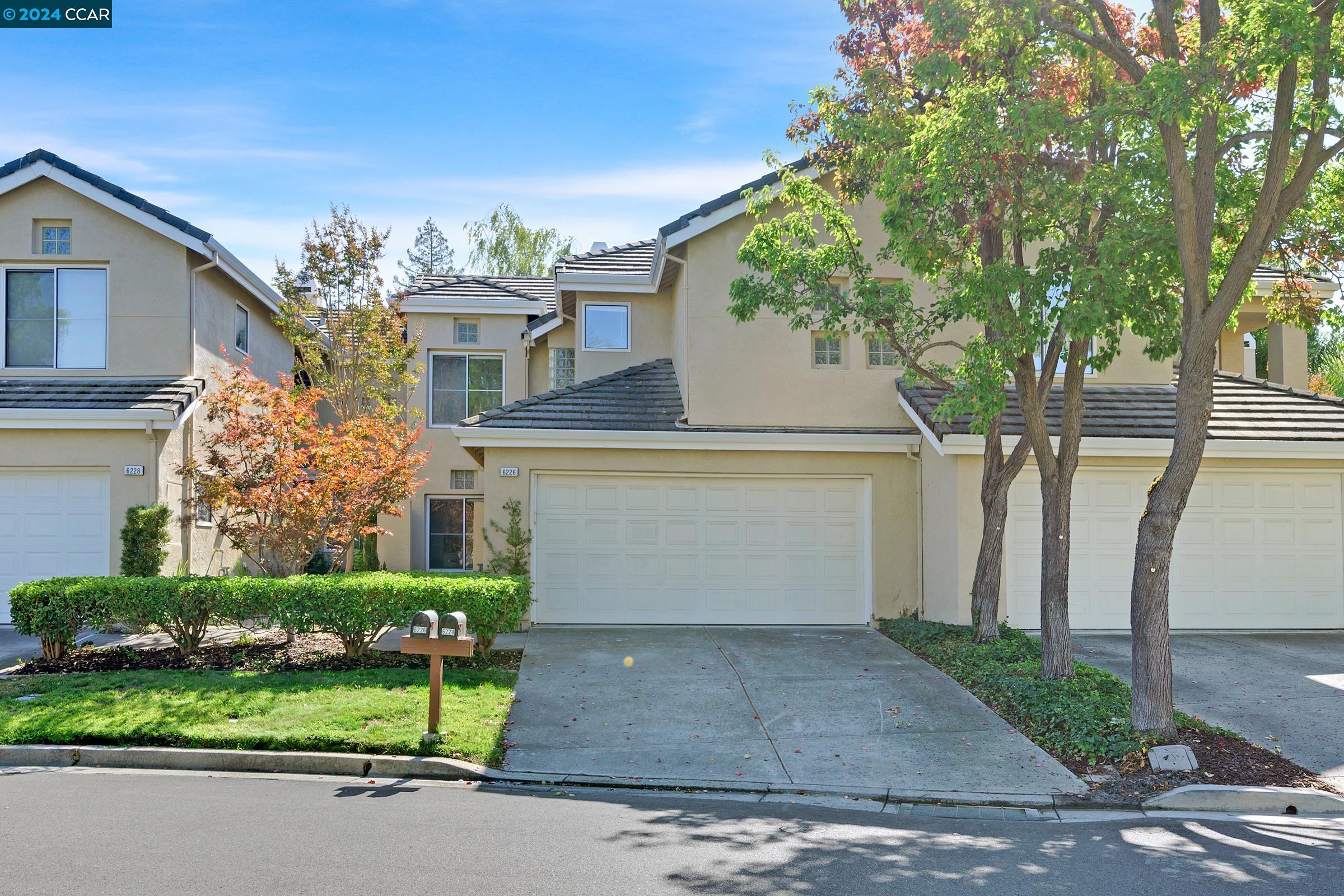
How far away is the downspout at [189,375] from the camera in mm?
15281

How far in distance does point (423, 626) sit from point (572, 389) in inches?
307

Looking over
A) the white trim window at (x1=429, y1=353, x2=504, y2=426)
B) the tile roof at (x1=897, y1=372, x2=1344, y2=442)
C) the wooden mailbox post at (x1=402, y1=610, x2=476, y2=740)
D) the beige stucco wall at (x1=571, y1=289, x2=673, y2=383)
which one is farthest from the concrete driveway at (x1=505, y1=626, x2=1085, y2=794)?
the white trim window at (x1=429, y1=353, x2=504, y2=426)

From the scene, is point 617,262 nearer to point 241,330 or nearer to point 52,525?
point 241,330

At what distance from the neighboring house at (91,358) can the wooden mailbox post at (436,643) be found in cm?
807

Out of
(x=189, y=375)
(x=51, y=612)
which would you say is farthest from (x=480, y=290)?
(x=51, y=612)

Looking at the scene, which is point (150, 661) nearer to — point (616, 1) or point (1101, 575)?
point (616, 1)

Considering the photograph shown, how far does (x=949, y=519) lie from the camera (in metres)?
13.8

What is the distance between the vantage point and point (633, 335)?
1852 centimetres

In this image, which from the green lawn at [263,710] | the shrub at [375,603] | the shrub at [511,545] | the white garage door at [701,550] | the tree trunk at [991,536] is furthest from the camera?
the white garage door at [701,550]

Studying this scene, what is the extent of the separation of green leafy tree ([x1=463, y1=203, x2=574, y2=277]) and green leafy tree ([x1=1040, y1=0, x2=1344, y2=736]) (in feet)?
96.1

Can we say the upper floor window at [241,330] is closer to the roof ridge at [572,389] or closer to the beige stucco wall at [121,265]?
the beige stucco wall at [121,265]

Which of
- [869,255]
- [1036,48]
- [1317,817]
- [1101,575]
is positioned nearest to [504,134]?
[869,255]

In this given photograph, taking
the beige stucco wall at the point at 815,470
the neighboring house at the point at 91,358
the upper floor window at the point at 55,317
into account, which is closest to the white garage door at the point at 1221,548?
the beige stucco wall at the point at 815,470

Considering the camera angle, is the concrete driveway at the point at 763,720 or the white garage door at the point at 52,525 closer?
the concrete driveway at the point at 763,720
